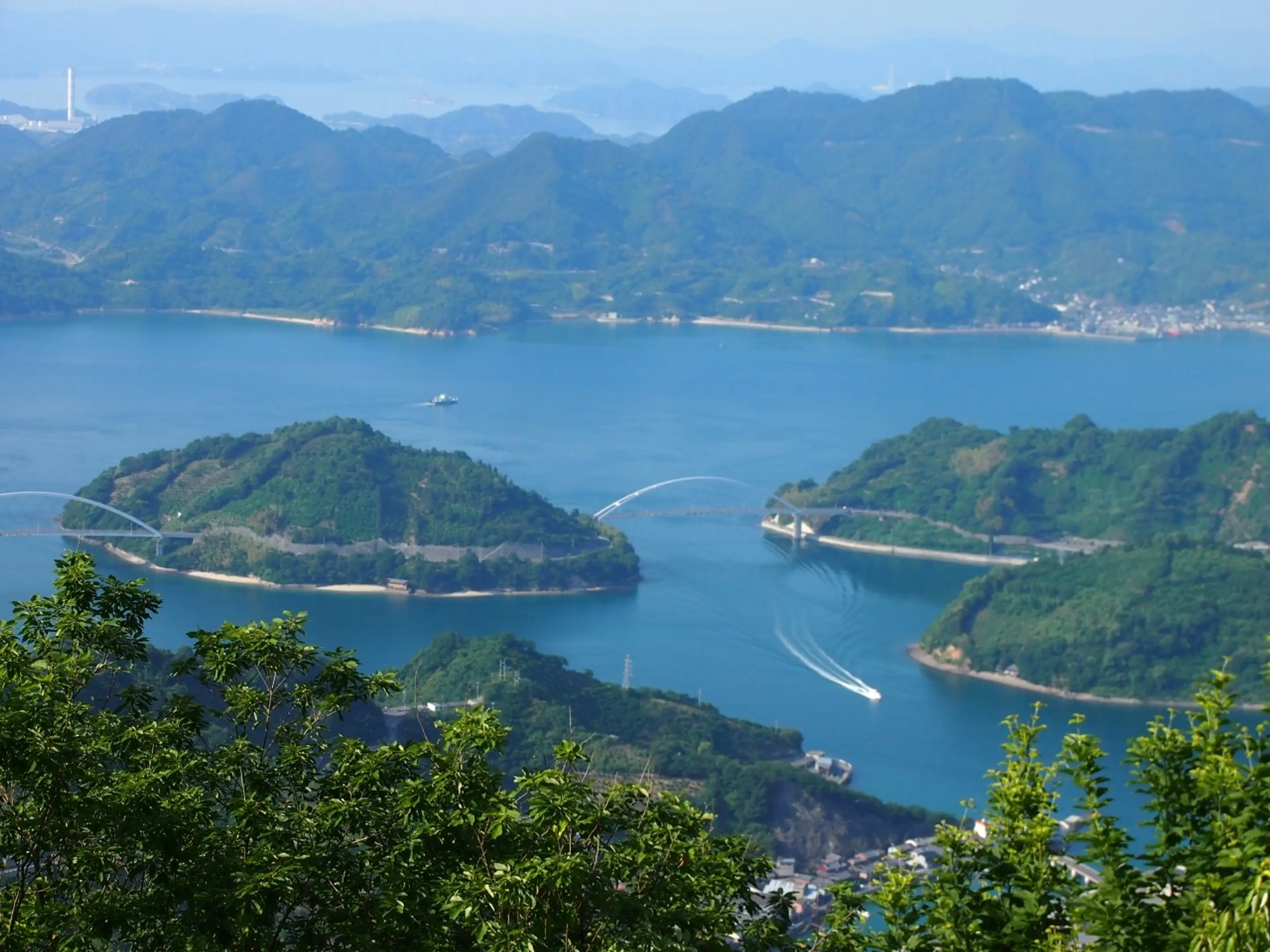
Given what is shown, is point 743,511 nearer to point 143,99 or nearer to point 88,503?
point 88,503

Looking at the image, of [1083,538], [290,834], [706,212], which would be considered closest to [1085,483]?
[1083,538]

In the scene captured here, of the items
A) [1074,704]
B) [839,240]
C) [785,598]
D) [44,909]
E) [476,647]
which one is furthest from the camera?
[839,240]

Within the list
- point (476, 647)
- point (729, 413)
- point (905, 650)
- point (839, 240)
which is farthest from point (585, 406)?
point (839, 240)

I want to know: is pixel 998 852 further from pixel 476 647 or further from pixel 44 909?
pixel 476 647

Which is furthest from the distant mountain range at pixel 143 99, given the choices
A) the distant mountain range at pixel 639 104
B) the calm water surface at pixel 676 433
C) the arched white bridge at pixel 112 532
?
the arched white bridge at pixel 112 532

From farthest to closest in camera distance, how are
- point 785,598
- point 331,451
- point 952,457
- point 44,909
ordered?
1. point 952,457
2. point 331,451
3. point 785,598
4. point 44,909

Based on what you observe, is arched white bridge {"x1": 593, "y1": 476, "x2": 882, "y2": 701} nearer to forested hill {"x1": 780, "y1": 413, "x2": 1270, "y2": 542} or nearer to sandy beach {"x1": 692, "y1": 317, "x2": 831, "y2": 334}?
forested hill {"x1": 780, "y1": 413, "x2": 1270, "y2": 542}
